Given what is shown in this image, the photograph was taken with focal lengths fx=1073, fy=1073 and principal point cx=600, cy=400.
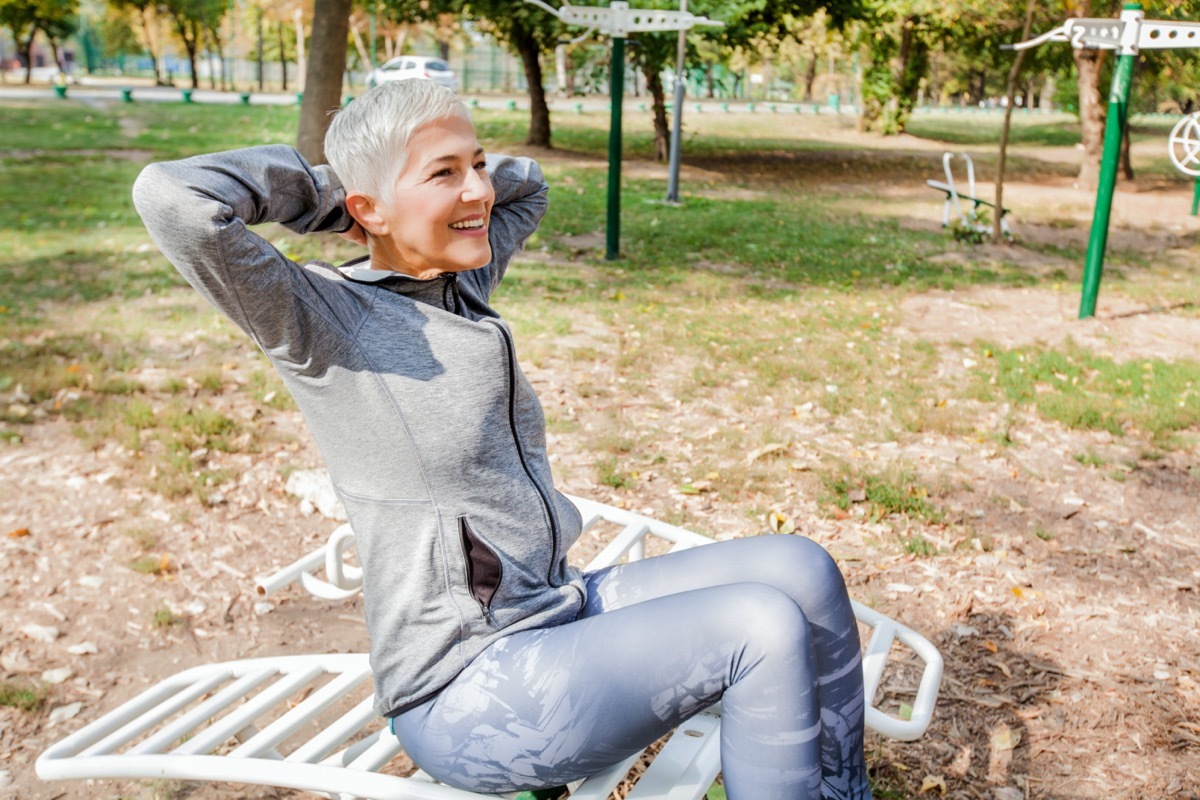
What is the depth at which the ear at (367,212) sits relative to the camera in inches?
82.0

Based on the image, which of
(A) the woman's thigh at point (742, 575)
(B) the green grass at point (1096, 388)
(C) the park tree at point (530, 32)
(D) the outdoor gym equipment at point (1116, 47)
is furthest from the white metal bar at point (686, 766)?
(C) the park tree at point (530, 32)

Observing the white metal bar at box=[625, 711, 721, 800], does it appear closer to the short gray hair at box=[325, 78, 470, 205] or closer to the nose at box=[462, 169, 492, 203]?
the nose at box=[462, 169, 492, 203]

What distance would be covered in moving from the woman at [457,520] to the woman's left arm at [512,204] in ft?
1.52

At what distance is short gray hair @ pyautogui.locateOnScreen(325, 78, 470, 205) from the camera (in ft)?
6.65

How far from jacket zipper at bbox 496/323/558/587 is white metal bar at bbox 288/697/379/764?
21.8 inches

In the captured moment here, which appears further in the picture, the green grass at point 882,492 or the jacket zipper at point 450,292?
the green grass at point 882,492

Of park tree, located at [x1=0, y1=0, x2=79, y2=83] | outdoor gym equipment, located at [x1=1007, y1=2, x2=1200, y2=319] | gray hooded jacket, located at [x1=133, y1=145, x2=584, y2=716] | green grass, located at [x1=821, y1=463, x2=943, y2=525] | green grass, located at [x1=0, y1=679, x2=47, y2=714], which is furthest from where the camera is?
park tree, located at [x1=0, y1=0, x2=79, y2=83]

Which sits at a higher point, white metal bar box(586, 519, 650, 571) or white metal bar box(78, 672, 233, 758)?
white metal bar box(586, 519, 650, 571)

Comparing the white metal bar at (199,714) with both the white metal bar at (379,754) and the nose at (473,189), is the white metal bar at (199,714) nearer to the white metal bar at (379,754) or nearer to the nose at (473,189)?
the white metal bar at (379,754)

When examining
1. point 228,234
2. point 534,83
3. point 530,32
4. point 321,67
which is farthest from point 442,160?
point 534,83

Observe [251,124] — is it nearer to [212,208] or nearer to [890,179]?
[890,179]

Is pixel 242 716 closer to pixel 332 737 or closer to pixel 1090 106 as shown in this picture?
pixel 332 737

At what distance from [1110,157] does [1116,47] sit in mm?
779

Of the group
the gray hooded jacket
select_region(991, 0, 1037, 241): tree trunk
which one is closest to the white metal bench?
the gray hooded jacket
